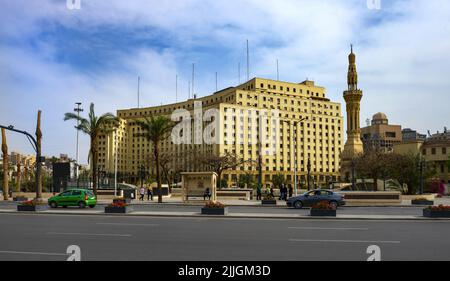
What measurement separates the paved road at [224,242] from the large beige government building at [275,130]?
333 feet

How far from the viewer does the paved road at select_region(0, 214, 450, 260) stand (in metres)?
10.4

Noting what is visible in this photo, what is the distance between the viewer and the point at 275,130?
134 m

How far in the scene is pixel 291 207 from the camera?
3172cm

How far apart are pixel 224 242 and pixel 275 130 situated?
12202 cm

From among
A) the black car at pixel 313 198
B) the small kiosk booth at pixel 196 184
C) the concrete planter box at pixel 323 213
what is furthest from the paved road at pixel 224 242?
the small kiosk booth at pixel 196 184

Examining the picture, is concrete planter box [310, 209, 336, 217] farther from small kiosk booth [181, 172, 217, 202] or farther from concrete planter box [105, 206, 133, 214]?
small kiosk booth [181, 172, 217, 202]

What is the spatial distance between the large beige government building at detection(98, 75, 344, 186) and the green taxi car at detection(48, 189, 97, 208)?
281 feet

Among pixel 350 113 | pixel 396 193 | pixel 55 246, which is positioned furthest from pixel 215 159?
pixel 55 246

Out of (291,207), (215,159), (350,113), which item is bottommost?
(291,207)

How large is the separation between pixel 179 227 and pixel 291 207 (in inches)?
620

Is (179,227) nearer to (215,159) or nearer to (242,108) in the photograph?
(215,159)

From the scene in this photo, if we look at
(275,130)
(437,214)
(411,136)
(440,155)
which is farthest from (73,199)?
(411,136)

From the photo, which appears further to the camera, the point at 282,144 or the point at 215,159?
the point at 282,144

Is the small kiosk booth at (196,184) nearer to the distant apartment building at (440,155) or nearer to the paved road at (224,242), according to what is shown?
the paved road at (224,242)
